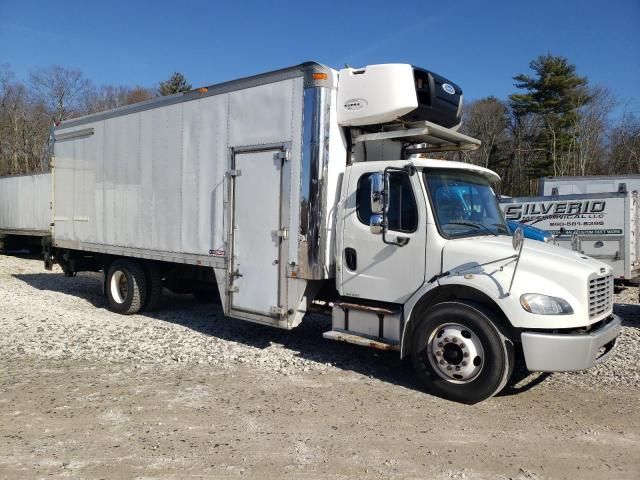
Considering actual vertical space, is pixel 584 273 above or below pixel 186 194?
below

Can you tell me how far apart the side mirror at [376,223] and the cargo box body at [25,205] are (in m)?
16.8

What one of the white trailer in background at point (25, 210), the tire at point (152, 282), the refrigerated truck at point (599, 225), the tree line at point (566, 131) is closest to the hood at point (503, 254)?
the refrigerated truck at point (599, 225)

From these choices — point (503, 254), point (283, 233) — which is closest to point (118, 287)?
point (283, 233)

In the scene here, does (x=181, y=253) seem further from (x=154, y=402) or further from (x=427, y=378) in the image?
(x=427, y=378)

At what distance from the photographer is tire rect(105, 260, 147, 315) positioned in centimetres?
896

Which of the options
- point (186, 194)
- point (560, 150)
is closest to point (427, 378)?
point (186, 194)

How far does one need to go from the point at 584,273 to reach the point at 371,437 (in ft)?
8.13

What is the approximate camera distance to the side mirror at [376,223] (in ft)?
18.5

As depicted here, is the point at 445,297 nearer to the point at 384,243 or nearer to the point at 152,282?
the point at 384,243

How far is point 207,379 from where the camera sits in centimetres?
575

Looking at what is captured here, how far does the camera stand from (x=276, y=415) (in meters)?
4.74

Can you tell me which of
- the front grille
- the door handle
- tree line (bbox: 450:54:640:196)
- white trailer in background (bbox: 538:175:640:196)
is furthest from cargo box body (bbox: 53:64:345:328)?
tree line (bbox: 450:54:640:196)

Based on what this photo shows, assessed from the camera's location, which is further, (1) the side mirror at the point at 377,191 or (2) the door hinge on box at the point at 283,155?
(2) the door hinge on box at the point at 283,155

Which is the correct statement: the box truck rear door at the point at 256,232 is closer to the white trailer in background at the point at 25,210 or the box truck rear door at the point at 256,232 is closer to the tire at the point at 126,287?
the tire at the point at 126,287
